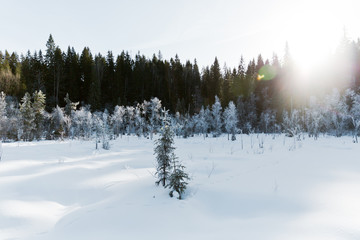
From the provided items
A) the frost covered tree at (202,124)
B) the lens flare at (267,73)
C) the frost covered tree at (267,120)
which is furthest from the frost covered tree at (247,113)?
the frost covered tree at (202,124)

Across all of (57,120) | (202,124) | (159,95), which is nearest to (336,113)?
(202,124)

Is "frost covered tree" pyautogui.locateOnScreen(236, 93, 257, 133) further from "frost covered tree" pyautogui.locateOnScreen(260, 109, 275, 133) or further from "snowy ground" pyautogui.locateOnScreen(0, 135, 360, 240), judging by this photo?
"snowy ground" pyautogui.locateOnScreen(0, 135, 360, 240)

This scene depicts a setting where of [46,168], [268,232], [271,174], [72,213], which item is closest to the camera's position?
[268,232]

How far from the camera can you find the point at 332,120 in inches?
940

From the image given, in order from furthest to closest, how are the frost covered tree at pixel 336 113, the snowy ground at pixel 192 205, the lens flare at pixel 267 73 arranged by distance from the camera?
1. the lens flare at pixel 267 73
2. the frost covered tree at pixel 336 113
3. the snowy ground at pixel 192 205

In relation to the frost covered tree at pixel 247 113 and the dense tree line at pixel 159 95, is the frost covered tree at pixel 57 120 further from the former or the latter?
the frost covered tree at pixel 247 113

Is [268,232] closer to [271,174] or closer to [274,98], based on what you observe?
[271,174]

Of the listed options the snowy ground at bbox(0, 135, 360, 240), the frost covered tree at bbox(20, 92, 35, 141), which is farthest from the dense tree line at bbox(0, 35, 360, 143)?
the snowy ground at bbox(0, 135, 360, 240)

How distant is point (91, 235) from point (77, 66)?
5169 cm

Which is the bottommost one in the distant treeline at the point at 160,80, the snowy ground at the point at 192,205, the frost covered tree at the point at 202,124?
the snowy ground at the point at 192,205

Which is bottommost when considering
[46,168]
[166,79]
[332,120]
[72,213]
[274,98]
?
[72,213]

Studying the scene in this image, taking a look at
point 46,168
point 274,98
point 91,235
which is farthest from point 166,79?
point 91,235

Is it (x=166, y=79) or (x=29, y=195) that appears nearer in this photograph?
(x=29, y=195)

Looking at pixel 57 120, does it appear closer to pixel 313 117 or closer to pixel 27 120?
pixel 27 120
